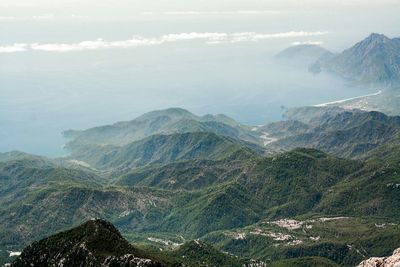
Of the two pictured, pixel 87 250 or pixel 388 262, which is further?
pixel 87 250

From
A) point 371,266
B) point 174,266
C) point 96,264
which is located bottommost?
point 174,266

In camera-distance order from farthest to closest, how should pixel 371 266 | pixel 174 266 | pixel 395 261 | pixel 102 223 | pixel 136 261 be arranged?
1. pixel 174 266
2. pixel 102 223
3. pixel 136 261
4. pixel 371 266
5. pixel 395 261

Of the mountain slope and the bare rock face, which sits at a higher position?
the bare rock face

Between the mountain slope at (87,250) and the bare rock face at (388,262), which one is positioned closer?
the bare rock face at (388,262)

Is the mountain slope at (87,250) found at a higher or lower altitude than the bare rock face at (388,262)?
lower

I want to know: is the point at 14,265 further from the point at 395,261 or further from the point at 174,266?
the point at 395,261

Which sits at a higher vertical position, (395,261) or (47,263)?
(395,261)

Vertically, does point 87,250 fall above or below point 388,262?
below

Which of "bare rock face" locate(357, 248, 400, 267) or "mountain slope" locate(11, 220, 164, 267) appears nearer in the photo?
"bare rock face" locate(357, 248, 400, 267)

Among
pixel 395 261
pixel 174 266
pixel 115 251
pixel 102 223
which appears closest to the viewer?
pixel 395 261

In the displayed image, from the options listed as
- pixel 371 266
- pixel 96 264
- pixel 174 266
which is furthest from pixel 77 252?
pixel 371 266

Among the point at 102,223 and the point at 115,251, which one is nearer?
the point at 115,251
